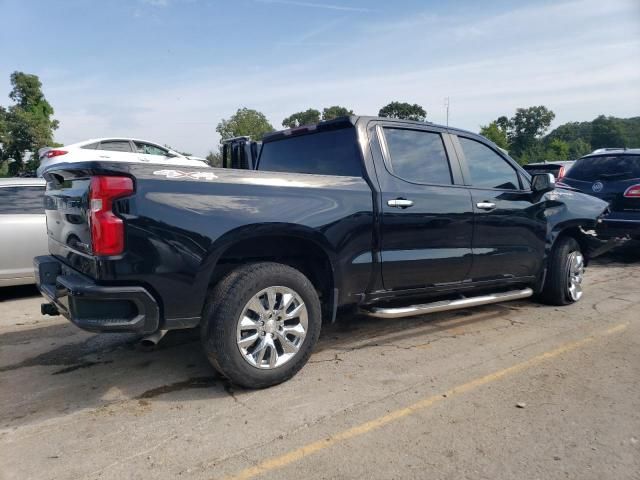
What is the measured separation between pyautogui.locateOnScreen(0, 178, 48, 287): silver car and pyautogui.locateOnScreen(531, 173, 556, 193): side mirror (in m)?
5.43

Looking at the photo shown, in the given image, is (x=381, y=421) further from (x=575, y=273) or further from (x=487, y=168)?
(x=575, y=273)

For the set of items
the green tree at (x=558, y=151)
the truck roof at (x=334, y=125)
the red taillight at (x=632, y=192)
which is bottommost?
the red taillight at (x=632, y=192)

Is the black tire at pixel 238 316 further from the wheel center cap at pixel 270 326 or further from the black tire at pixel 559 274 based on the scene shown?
the black tire at pixel 559 274

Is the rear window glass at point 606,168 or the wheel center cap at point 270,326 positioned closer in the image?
the wheel center cap at point 270,326

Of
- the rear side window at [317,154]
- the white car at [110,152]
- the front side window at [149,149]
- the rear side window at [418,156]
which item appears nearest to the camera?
the rear side window at [317,154]

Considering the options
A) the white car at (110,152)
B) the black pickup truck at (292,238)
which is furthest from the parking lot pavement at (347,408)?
the white car at (110,152)

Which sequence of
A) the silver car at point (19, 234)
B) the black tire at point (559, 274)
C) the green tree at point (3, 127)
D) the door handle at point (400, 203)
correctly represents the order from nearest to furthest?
the door handle at point (400, 203) < the black tire at point (559, 274) < the silver car at point (19, 234) < the green tree at point (3, 127)

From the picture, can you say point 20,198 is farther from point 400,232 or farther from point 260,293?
point 400,232

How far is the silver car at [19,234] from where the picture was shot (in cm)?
565

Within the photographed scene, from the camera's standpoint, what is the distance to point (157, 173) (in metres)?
2.86

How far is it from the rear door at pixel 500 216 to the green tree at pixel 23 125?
32.3 meters

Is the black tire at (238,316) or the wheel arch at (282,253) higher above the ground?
the wheel arch at (282,253)

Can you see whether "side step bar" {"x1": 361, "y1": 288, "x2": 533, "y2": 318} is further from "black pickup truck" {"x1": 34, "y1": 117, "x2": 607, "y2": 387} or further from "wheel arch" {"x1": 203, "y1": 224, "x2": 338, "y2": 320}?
"wheel arch" {"x1": 203, "y1": 224, "x2": 338, "y2": 320}

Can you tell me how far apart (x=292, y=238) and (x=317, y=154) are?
40.3 inches
